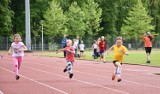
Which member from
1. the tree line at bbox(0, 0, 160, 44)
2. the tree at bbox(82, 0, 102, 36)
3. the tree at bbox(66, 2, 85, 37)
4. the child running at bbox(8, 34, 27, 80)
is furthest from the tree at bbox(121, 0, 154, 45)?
the child running at bbox(8, 34, 27, 80)

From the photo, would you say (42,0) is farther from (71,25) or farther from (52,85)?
(52,85)

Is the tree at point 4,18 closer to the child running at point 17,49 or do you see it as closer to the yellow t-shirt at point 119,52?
the child running at point 17,49

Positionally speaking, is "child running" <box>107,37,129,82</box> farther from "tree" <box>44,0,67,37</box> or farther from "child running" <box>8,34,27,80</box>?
"tree" <box>44,0,67,37</box>

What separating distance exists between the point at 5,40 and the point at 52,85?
5225 centimetres

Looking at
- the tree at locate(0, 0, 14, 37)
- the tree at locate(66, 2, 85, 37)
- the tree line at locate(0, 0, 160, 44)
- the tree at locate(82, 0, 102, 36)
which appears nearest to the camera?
the tree at locate(0, 0, 14, 37)

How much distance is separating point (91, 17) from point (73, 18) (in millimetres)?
3838

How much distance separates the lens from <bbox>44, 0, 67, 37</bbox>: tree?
6888 centimetres

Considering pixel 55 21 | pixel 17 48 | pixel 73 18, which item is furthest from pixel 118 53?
pixel 73 18

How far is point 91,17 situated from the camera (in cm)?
7419

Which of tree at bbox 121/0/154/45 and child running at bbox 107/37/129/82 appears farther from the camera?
tree at bbox 121/0/154/45

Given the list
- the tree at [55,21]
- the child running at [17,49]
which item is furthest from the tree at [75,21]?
the child running at [17,49]

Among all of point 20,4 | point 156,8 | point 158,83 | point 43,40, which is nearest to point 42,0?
point 20,4

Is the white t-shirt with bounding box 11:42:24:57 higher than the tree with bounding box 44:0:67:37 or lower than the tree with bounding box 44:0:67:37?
lower

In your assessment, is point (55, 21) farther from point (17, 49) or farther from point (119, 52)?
point (119, 52)
